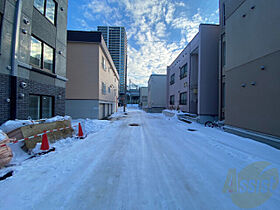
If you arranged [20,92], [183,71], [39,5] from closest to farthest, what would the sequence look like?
[20,92]
[39,5]
[183,71]

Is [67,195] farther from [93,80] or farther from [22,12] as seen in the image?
[93,80]

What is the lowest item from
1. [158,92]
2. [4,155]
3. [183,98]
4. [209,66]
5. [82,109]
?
[4,155]

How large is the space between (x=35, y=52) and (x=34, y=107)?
329 centimetres

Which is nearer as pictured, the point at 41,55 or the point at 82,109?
the point at 41,55

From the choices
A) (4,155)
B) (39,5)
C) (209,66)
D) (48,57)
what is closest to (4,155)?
(4,155)

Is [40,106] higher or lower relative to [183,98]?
lower

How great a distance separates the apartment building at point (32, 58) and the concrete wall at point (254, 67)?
40.2 feet

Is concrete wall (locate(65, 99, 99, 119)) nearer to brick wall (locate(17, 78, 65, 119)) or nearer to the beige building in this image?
the beige building

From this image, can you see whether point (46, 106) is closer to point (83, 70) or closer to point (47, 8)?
point (83, 70)

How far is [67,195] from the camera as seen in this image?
2.37 m

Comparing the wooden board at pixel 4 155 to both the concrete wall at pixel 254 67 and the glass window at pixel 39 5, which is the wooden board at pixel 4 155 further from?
the concrete wall at pixel 254 67

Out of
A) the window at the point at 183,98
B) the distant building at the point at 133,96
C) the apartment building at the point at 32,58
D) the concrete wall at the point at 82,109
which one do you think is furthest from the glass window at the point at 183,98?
the distant building at the point at 133,96

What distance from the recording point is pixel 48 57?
306 inches

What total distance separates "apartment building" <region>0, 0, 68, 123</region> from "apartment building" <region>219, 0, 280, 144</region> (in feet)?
40.1
